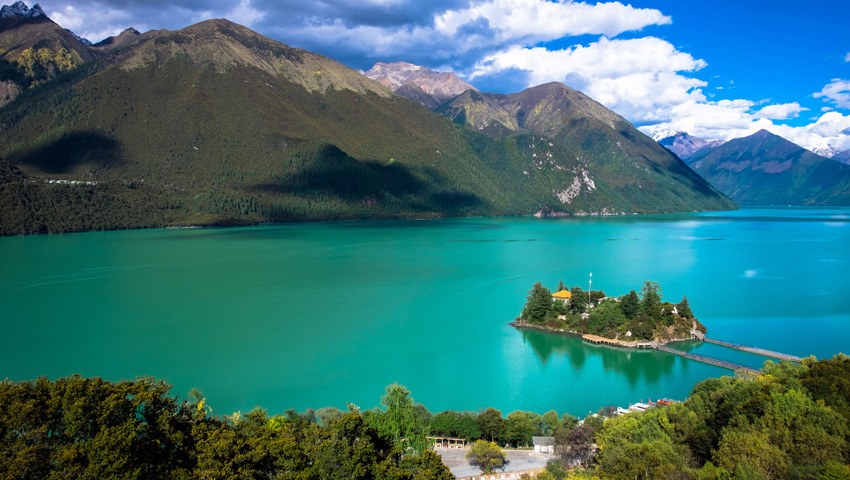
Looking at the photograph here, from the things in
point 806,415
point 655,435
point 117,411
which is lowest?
point 655,435

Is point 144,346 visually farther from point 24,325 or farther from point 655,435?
point 655,435

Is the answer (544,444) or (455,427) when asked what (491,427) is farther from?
(544,444)

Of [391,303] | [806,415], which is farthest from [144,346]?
[806,415]

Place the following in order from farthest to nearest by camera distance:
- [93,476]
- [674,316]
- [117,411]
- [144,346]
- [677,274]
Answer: [677,274] < [674,316] < [144,346] < [117,411] < [93,476]

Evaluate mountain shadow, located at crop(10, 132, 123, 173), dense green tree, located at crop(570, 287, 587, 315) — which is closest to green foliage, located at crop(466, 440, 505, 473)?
dense green tree, located at crop(570, 287, 587, 315)

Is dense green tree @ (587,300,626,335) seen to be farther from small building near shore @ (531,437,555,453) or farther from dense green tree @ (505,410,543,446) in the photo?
small building near shore @ (531,437,555,453)

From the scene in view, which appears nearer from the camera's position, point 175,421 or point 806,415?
point 175,421

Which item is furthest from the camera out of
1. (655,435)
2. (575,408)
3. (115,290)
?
(115,290)
